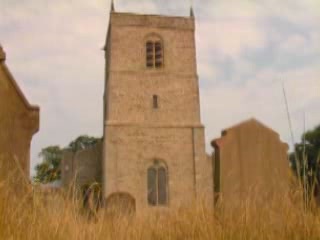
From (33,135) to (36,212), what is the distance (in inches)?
27.8

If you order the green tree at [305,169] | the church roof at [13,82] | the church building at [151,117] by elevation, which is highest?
the church building at [151,117]

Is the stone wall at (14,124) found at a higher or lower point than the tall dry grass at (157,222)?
higher

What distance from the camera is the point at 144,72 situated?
23.8 m

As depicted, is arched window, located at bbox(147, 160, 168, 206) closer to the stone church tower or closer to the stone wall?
the stone church tower

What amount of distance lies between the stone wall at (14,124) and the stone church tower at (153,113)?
17.5 meters

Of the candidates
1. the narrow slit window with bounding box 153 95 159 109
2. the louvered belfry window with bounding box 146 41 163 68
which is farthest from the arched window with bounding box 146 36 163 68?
the narrow slit window with bounding box 153 95 159 109

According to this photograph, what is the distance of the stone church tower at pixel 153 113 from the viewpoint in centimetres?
2192

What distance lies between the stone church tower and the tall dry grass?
55.6 feet

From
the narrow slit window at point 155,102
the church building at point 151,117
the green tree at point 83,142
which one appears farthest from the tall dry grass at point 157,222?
the green tree at point 83,142

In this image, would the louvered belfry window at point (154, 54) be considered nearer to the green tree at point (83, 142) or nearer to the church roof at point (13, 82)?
the green tree at point (83, 142)

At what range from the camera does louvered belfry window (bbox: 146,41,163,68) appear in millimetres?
24141

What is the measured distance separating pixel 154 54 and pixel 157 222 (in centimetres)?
2022

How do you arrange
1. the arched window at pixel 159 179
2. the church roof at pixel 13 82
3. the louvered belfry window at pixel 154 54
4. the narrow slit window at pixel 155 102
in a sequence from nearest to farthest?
the church roof at pixel 13 82 < the arched window at pixel 159 179 < the narrow slit window at pixel 155 102 < the louvered belfry window at pixel 154 54

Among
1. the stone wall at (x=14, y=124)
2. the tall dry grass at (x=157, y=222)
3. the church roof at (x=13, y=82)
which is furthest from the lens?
the stone wall at (x=14, y=124)
